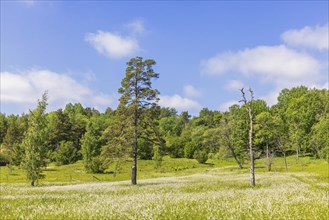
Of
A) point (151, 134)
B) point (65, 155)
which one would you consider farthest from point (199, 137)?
point (151, 134)

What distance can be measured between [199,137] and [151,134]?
284 ft

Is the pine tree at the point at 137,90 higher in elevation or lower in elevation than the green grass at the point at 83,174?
higher

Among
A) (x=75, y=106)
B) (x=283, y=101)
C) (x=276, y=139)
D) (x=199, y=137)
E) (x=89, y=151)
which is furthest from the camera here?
(x=75, y=106)

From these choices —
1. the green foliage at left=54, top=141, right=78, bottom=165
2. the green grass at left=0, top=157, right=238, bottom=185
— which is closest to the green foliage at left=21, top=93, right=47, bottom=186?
the green grass at left=0, top=157, right=238, bottom=185

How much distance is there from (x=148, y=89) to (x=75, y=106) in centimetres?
17130

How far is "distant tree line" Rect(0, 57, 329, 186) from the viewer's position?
3600cm

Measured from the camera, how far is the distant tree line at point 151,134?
3600 cm

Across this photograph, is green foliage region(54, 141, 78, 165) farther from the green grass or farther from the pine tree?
the pine tree

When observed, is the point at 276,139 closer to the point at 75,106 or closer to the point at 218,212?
the point at 218,212

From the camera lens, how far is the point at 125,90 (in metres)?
36.7

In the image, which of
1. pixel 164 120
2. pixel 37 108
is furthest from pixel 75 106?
pixel 37 108

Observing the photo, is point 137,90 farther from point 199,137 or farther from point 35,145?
point 199,137

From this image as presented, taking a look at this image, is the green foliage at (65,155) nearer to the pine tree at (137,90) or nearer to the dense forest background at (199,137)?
the dense forest background at (199,137)

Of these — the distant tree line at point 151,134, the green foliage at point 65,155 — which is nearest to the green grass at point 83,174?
the distant tree line at point 151,134
